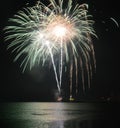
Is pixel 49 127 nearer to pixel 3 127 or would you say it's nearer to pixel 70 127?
pixel 70 127

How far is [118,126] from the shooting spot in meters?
67.2

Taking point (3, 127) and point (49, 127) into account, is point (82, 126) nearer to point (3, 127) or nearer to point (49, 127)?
point (49, 127)

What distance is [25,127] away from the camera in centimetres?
6612

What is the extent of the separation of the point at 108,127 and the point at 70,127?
6719mm

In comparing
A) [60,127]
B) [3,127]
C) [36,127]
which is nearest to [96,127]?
[60,127]

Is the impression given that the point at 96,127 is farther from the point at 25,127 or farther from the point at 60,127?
the point at 25,127

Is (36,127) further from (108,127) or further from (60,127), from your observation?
(108,127)

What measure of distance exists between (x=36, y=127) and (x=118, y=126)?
14.4 meters

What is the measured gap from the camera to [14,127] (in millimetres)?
65750

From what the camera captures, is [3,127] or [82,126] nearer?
[3,127]

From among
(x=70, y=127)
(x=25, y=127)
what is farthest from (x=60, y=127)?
(x=25, y=127)

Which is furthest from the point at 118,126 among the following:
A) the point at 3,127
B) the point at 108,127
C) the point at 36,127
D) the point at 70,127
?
the point at 3,127

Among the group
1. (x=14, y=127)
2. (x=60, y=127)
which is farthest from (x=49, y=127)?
(x=14, y=127)

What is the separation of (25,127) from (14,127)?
1.89 metres
